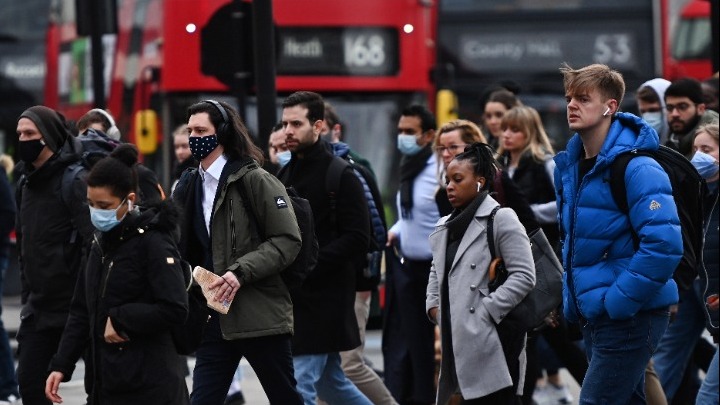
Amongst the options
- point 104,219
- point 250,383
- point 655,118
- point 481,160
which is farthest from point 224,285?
point 250,383

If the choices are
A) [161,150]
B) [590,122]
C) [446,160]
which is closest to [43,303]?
[446,160]

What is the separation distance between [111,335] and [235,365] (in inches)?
41.3

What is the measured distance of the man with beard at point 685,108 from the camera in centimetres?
888

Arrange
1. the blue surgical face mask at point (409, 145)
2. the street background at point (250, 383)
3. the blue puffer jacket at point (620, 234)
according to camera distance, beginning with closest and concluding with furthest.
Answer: the blue puffer jacket at point (620, 234), the blue surgical face mask at point (409, 145), the street background at point (250, 383)

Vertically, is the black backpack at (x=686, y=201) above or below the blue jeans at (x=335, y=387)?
above

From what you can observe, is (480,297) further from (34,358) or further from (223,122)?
(34,358)

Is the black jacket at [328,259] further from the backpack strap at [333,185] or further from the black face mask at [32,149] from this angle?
the black face mask at [32,149]

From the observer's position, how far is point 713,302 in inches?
319

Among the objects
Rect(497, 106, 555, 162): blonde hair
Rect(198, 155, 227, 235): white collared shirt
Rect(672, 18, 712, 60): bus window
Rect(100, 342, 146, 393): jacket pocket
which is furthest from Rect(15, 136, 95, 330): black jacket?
Rect(672, 18, 712, 60): bus window

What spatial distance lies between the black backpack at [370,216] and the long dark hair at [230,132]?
0.95 meters

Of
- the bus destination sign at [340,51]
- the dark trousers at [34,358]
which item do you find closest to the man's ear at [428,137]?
the dark trousers at [34,358]

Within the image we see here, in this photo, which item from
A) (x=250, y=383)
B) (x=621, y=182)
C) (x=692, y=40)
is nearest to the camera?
(x=621, y=182)

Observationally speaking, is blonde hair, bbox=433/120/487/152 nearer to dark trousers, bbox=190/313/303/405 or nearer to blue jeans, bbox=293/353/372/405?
blue jeans, bbox=293/353/372/405

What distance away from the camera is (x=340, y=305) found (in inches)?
317
